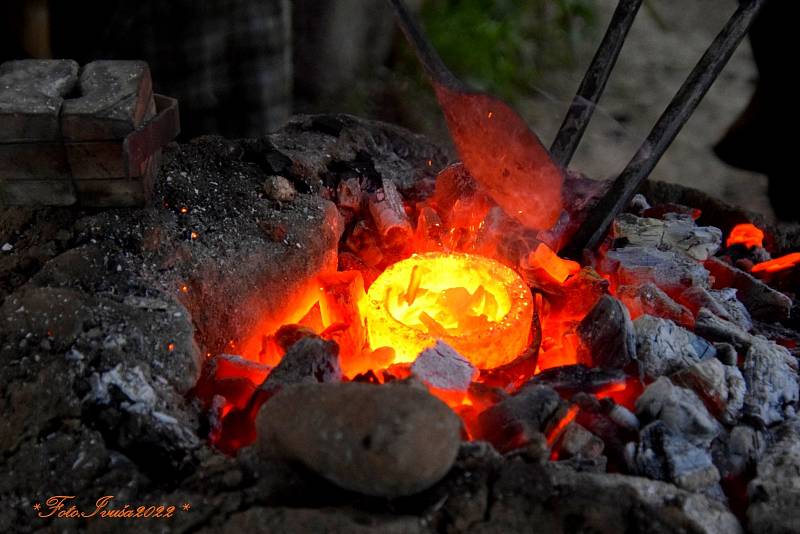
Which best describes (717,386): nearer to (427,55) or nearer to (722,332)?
(722,332)

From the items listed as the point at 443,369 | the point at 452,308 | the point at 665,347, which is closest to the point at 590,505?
the point at 443,369

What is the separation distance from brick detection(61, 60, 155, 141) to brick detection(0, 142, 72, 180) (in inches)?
2.9

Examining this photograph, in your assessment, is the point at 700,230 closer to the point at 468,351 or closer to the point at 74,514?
the point at 468,351

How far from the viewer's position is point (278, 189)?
2.36 meters

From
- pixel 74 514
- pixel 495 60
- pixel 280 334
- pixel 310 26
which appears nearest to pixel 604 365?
pixel 280 334

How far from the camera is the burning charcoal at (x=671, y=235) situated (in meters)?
2.60

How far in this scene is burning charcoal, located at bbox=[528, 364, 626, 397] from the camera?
194 cm

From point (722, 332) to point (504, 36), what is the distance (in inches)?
149

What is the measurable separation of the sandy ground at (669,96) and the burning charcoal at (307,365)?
235cm

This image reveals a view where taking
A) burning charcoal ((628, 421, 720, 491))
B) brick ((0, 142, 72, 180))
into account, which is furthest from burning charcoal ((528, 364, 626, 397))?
brick ((0, 142, 72, 180))

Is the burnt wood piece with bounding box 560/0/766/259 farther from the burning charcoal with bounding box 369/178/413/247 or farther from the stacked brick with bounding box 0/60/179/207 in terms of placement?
the stacked brick with bounding box 0/60/179/207

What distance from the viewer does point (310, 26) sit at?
435 centimetres

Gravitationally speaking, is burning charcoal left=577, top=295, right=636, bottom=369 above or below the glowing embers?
above

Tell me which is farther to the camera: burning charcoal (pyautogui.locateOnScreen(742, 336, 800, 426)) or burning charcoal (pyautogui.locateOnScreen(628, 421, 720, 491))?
burning charcoal (pyautogui.locateOnScreen(742, 336, 800, 426))
